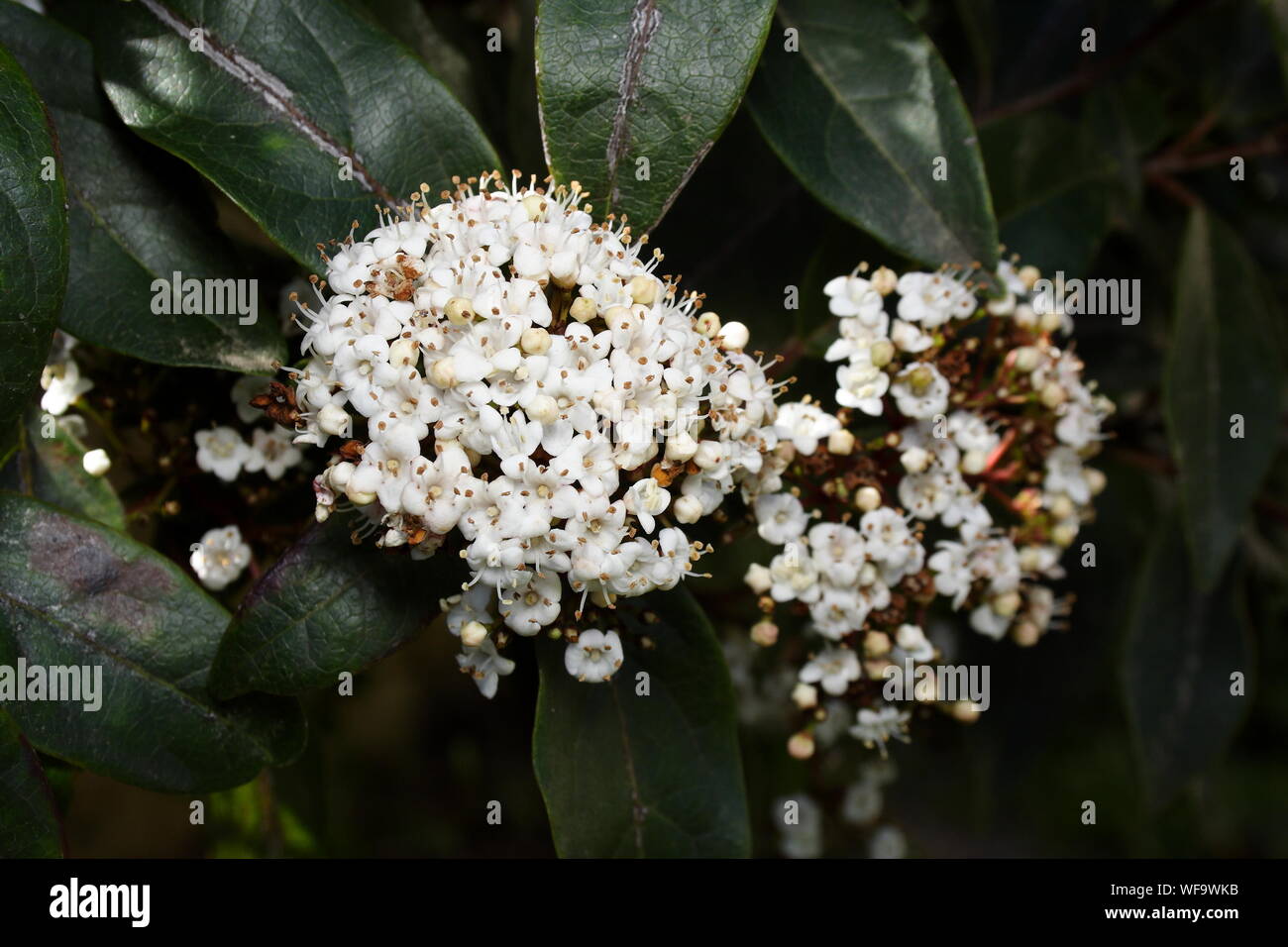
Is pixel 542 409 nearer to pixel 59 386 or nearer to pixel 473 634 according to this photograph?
pixel 473 634

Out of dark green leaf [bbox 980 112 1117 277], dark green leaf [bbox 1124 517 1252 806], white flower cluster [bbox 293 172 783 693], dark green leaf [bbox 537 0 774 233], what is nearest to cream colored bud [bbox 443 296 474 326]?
white flower cluster [bbox 293 172 783 693]

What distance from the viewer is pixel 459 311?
4.40 feet

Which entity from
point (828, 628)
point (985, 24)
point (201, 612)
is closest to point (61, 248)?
point (201, 612)

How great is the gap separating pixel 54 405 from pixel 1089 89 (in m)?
2.19

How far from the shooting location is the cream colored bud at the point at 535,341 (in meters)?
1.35

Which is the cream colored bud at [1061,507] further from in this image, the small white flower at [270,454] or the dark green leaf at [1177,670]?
the small white flower at [270,454]

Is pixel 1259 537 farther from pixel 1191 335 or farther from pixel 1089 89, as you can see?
pixel 1089 89

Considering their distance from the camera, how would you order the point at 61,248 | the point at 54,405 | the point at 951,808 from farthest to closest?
the point at 951,808 → the point at 54,405 → the point at 61,248

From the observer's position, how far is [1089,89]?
239 cm

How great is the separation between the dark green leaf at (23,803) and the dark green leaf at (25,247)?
413mm

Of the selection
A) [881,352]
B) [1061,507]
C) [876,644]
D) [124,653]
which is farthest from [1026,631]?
[124,653]

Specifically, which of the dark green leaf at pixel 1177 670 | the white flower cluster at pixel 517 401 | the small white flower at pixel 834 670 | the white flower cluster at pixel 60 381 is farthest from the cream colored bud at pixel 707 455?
the dark green leaf at pixel 1177 670

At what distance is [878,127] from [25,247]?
4.06 feet

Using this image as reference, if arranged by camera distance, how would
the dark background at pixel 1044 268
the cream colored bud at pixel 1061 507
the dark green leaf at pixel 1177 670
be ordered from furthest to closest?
1. the dark green leaf at pixel 1177 670
2. the dark background at pixel 1044 268
3. the cream colored bud at pixel 1061 507
